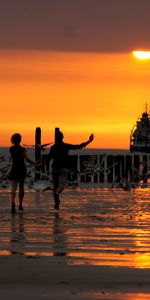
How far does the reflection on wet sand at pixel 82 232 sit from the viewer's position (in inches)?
515

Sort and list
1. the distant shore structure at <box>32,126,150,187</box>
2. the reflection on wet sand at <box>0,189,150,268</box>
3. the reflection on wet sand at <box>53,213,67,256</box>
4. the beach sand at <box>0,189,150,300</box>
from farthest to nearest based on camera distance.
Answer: the distant shore structure at <box>32,126,150,187</box>
the reflection on wet sand at <box>53,213,67,256</box>
the reflection on wet sand at <box>0,189,150,268</box>
the beach sand at <box>0,189,150,300</box>

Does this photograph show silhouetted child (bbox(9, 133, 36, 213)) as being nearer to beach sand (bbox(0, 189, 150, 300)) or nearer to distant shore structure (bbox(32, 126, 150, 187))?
beach sand (bbox(0, 189, 150, 300))

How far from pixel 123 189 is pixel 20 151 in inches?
578

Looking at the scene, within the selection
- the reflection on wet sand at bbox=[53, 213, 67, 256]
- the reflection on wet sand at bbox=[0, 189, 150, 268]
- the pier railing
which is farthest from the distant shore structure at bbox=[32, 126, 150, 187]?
the reflection on wet sand at bbox=[53, 213, 67, 256]

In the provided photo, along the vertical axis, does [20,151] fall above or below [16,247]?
above

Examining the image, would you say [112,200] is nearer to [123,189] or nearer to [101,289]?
[123,189]

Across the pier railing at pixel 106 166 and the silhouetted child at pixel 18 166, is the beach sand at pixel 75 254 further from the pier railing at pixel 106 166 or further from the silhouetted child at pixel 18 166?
the pier railing at pixel 106 166

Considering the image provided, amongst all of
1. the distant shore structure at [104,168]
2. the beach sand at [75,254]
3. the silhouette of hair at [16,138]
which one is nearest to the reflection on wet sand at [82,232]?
the beach sand at [75,254]

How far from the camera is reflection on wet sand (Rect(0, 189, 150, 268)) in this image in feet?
42.9

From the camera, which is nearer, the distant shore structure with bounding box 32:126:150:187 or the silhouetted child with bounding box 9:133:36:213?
the silhouetted child with bounding box 9:133:36:213

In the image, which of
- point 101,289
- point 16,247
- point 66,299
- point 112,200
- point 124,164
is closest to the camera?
point 66,299

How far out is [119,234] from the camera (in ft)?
54.7

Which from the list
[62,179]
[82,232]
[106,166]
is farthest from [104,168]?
[82,232]

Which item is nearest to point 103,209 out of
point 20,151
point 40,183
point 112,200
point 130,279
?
point 20,151
